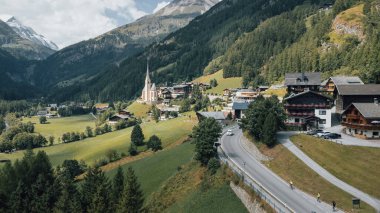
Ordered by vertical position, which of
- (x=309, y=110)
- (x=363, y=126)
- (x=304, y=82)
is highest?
(x=304, y=82)

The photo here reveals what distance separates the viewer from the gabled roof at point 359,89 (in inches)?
3426

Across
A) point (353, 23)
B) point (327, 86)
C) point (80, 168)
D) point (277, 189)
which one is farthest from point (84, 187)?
point (353, 23)

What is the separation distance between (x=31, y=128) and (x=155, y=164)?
125687 millimetres

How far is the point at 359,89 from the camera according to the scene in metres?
89.2

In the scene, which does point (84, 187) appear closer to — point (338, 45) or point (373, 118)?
point (373, 118)

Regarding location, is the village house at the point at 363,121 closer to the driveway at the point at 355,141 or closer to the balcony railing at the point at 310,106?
the driveway at the point at 355,141

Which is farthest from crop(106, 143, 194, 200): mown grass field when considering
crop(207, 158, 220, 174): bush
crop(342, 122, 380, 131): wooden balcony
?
crop(342, 122, 380, 131): wooden balcony

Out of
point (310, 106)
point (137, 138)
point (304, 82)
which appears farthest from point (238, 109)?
point (310, 106)

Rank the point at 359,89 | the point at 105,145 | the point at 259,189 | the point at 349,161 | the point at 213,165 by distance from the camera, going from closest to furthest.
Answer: the point at 259,189 → the point at 349,161 → the point at 213,165 → the point at 359,89 → the point at 105,145

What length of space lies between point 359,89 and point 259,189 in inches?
1879

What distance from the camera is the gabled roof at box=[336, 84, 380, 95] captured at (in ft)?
285

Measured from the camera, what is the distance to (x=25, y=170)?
8381 cm

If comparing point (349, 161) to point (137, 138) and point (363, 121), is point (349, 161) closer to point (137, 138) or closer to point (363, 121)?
point (363, 121)

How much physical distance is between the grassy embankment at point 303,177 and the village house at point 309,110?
19992mm
